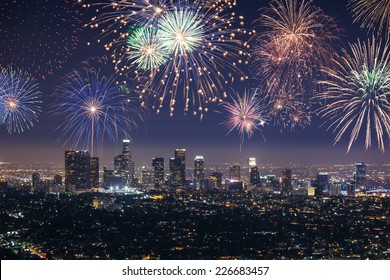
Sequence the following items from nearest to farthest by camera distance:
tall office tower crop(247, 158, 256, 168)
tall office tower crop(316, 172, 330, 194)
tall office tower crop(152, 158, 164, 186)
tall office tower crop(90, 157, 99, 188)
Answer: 1. tall office tower crop(247, 158, 256, 168)
2. tall office tower crop(316, 172, 330, 194)
3. tall office tower crop(152, 158, 164, 186)
4. tall office tower crop(90, 157, 99, 188)

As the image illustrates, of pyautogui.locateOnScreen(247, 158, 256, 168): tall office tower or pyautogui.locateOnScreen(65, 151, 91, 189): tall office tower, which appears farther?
pyautogui.locateOnScreen(65, 151, 91, 189): tall office tower

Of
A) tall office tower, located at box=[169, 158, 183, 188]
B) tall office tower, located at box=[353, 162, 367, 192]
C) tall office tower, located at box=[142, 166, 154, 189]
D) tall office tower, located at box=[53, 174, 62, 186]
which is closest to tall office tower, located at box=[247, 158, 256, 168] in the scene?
tall office tower, located at box=[169, 158, 183, 188]

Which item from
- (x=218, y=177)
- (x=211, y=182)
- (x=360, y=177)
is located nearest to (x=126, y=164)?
(x=211, y=182)

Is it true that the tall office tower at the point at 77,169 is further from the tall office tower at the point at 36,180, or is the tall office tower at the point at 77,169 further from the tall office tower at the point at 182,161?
the tall office tower at the point at 182,161

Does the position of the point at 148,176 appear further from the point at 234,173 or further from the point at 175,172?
the point at 234,173

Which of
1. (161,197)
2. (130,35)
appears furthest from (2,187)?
(130,35)

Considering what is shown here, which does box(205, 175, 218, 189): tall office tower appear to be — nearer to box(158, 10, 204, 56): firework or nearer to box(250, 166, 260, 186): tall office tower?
box(250, 166, 260, 186): tall office tower
